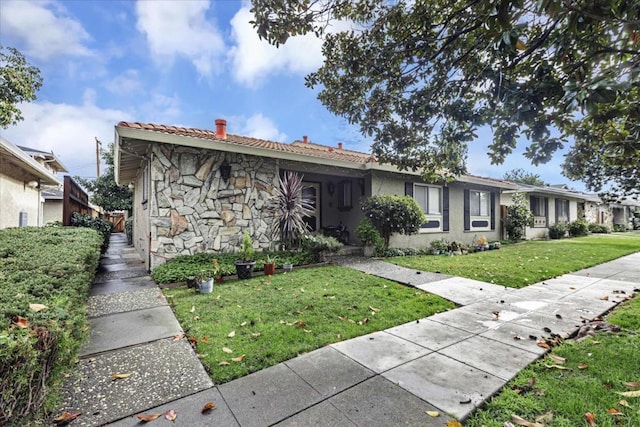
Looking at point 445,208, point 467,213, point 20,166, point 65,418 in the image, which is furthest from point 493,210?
point 20,166

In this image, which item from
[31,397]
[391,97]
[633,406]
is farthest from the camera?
[391,97]

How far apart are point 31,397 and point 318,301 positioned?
359 cm

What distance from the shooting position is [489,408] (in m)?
2.31

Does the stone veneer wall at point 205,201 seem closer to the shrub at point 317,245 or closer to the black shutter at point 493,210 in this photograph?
the shrub at point 317,245

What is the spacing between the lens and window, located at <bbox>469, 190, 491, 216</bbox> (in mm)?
13613

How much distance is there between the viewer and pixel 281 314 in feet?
14.2

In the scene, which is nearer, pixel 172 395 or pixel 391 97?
pixel 172 395

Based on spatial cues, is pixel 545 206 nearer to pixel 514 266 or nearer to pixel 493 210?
pixel 493 210

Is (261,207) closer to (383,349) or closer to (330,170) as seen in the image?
(330,170)

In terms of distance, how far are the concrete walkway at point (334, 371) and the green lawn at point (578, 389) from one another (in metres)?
0.13

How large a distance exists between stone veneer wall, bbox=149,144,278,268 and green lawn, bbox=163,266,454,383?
5.47ft

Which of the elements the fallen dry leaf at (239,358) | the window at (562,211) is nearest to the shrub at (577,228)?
the window at (562,211)

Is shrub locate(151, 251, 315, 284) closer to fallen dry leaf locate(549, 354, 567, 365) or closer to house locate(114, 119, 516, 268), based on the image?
house locate(114, 119, 516, 268)

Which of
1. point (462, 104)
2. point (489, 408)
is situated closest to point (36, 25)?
point (462, 104)
